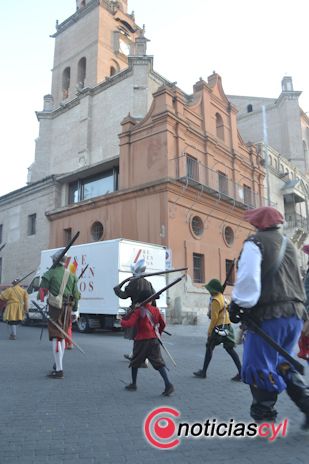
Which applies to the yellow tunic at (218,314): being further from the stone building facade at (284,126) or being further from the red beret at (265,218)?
the stone building facade at (284,126)

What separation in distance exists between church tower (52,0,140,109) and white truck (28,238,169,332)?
19340mm

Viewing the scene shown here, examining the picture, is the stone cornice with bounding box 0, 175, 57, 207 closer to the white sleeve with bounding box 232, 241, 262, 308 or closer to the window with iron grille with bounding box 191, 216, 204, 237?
the window with iron grille with bounding box 191, 216, 204, 237

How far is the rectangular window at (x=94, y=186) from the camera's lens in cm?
2544

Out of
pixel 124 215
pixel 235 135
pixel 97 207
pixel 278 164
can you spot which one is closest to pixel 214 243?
pixel 124 215

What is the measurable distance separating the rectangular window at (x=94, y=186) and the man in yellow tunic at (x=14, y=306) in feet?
40.8

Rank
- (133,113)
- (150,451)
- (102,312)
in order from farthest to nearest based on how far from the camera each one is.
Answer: (133,113) < (102,312) < (150,451)

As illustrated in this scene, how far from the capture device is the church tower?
32.2 meters

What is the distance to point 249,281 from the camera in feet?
11.8

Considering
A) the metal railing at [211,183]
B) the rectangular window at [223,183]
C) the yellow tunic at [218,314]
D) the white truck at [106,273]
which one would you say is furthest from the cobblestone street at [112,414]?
the rectangular window at [223,183]

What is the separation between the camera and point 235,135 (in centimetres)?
2861

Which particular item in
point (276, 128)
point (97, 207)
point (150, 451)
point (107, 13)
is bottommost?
point (150, 451)

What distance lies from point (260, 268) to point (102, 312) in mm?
11669

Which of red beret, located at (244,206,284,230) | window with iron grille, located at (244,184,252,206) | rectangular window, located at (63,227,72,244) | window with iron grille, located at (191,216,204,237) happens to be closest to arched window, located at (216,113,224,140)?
window with iron grille, located at (244,184,252,206)

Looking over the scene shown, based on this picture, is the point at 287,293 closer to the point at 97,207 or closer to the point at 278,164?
the point at 97,207
